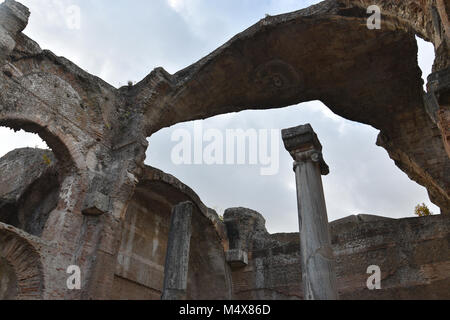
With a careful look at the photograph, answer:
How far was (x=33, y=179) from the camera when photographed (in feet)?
25.5

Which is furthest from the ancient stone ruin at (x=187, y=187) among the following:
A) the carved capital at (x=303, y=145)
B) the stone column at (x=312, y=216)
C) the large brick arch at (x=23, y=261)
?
the stone column at (x=312, y=216)

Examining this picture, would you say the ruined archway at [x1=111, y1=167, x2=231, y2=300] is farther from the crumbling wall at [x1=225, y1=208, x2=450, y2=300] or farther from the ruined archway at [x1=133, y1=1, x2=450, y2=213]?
→ the ruined archway at [x1=133, y1=1, x2=450, y2=213]

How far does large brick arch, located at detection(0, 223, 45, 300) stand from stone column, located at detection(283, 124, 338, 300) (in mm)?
3592

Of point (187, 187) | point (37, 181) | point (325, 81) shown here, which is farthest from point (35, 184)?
point (325, 81)

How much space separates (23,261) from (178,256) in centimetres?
230

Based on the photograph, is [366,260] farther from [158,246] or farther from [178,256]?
[158,246]

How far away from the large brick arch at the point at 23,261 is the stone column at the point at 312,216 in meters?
3.59

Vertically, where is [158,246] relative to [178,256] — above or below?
above

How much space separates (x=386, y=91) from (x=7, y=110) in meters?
6.97

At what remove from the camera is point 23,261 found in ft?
18.6

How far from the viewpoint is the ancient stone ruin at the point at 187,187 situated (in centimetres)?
618

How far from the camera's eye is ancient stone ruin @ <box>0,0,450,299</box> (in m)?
6.18

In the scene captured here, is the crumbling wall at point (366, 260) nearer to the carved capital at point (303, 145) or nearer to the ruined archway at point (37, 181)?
the carved capital at point (303, 145)
